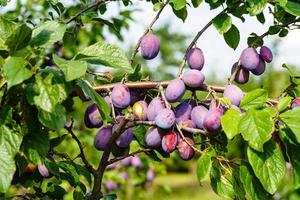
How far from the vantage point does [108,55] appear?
102cm

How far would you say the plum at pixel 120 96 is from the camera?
3.76ft

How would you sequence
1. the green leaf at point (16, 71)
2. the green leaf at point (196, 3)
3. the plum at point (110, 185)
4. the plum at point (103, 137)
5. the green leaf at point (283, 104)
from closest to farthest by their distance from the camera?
1. the green leaf at point (16, 71)
2. the green leaf at point (283, 104)
3. the plum at point (103, 137)
4. the green leaf at point (196, 3)
5. the plum at point (110, 185)

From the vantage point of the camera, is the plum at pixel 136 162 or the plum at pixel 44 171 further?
the plum at pixel 136 162

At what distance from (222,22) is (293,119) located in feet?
1.21

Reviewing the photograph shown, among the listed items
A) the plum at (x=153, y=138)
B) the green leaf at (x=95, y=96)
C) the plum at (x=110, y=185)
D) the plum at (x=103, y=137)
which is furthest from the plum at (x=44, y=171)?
the plum at (x=110, y=185)

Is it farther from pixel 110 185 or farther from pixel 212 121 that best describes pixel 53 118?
pixel 110 185

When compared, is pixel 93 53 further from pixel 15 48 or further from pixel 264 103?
pixel 264 103

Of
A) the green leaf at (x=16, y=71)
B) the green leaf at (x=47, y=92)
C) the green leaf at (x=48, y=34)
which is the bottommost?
the green leaf at (x=47, y=92)

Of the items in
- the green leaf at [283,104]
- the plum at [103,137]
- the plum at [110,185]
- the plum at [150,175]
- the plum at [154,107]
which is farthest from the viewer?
the plum at [150,175]

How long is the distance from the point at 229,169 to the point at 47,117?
43 cm

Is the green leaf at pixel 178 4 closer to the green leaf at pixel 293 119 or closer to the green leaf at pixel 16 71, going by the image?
the green leaf at pixel 293 119

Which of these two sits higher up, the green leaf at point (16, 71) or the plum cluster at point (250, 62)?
the green leaf at point (16, 71)

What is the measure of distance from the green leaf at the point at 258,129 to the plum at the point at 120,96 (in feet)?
0.93

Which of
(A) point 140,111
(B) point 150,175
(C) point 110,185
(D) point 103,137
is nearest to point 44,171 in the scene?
(D) point 103,137
